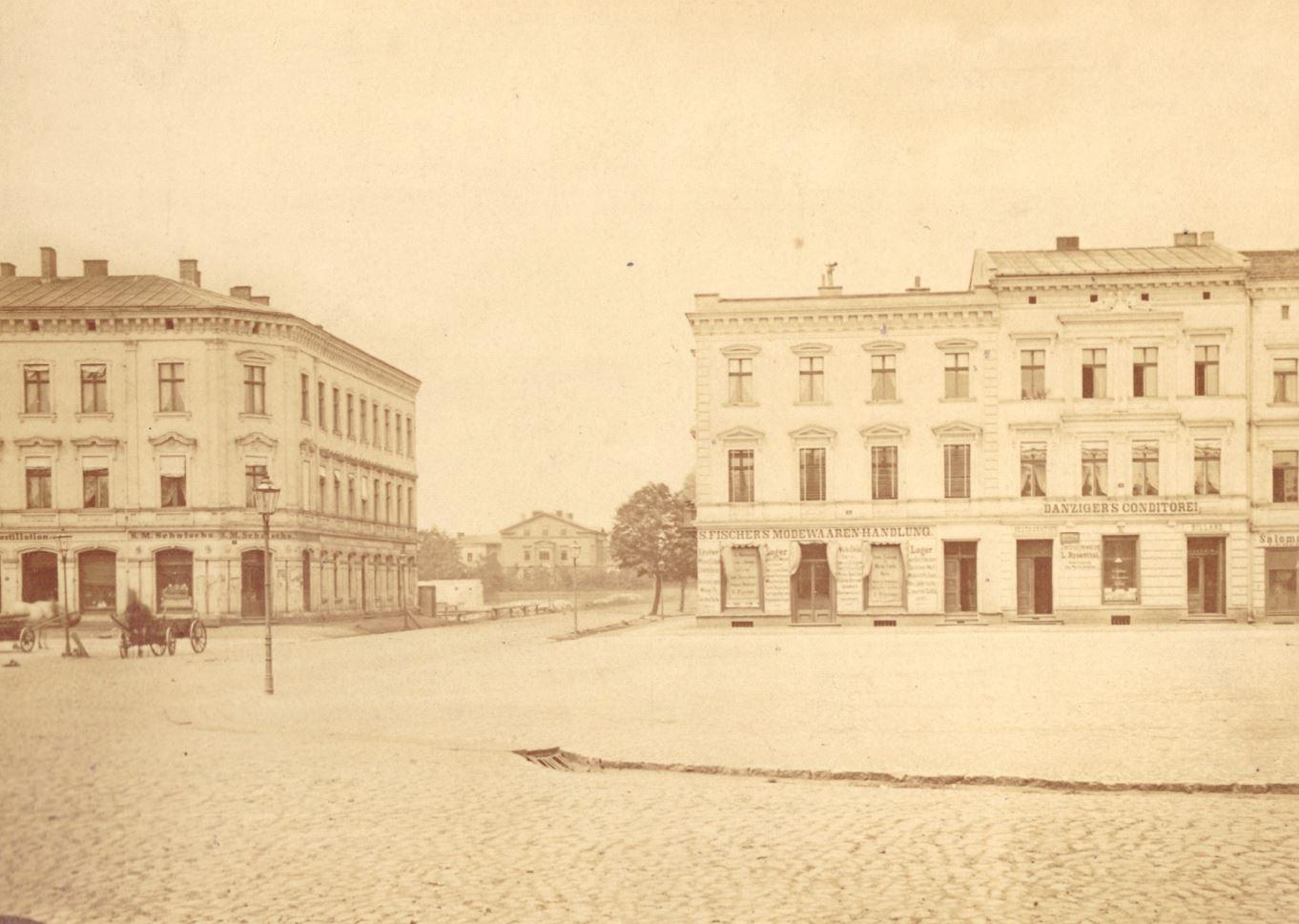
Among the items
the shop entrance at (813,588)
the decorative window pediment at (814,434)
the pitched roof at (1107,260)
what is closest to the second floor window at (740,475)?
the decorative window pediment at (814,434)

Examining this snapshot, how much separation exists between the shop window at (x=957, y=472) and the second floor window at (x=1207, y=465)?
7.39 m

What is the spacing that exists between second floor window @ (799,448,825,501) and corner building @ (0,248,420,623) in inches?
528

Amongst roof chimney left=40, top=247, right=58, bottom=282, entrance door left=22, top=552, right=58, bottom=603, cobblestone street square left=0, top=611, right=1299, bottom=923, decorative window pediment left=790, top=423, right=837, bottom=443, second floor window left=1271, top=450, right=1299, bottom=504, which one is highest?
roof chimney left=40, top=247, right=58, bottom=282

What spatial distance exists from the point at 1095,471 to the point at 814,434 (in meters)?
9.31

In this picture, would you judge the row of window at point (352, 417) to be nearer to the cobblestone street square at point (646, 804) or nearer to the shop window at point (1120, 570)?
the cobblestone street square at point (646, 804)

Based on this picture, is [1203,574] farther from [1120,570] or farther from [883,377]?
[883,377]

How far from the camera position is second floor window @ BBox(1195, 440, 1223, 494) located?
137 feet

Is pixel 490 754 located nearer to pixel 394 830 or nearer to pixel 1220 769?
pixel 394 830

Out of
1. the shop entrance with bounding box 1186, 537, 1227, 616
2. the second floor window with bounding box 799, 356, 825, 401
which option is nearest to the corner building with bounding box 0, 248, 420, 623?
the second floor window with bounding box 799, 356, 825, 401

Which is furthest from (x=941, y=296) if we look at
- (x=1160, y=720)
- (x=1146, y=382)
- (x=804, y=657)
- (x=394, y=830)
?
(x=394, y=830)

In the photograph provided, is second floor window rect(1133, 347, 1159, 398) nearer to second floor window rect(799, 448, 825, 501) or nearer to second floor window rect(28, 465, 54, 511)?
second floor window rect(799, 448, 825, 501)

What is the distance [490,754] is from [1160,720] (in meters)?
7.46

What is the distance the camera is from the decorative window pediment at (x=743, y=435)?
142 feet

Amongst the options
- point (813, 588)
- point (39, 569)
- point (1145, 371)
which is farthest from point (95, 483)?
point (1145, 371)
